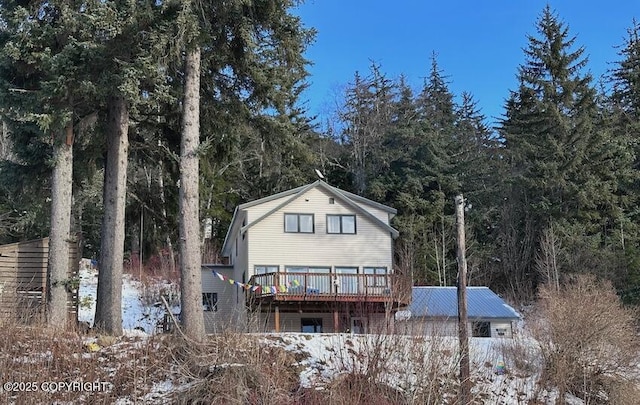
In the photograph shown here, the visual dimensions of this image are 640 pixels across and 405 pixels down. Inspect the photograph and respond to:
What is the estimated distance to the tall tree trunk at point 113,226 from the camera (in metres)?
13.8

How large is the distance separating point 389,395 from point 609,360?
7298mm

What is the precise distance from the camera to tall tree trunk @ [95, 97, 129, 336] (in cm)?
1378

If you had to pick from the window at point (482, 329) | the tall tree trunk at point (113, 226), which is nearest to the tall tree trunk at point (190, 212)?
the tall tree trunk at point (113, 226)

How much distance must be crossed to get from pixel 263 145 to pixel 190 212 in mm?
3800

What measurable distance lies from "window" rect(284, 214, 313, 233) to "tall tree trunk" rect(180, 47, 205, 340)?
11763 millimetres

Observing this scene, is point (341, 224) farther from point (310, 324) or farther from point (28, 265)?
point (28, 265)

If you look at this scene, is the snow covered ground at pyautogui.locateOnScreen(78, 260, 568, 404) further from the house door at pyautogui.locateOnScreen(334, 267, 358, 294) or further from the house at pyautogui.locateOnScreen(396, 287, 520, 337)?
the house at pyautogui.locateOnScreen(396, 287, 520, 337)

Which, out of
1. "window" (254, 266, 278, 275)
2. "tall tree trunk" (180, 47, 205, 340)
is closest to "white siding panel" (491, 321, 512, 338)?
"window" (254, 266, 278, 275)

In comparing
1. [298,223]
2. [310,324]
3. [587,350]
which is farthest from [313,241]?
[587,350]

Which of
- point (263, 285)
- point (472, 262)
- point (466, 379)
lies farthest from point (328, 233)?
point (466, 379)

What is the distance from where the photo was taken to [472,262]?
33438mm

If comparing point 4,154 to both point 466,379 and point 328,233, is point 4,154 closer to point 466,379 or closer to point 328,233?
point 328,233

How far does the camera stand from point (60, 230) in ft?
44.8

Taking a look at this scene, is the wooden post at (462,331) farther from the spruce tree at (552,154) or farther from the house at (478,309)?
the spruce tree at (552,154)
